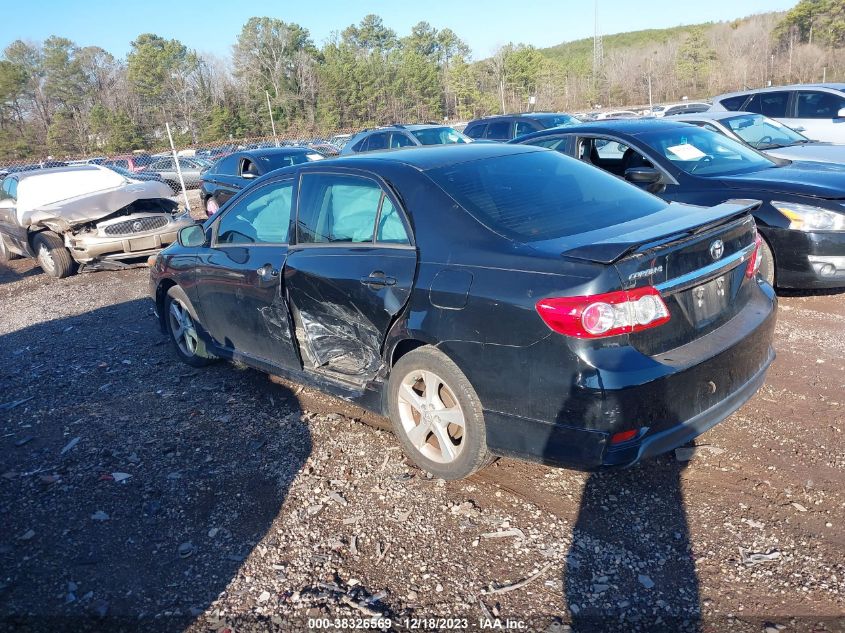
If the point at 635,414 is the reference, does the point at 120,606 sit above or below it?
below

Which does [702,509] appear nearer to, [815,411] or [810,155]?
[815,411]

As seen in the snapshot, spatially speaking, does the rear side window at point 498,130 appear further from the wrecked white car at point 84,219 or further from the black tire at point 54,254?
the black tire at point 54,254

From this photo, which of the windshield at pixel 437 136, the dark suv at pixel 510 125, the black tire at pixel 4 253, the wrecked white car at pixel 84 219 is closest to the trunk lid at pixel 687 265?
the wrecked white car at pixel 84 219

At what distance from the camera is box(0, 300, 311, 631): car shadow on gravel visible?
2928 mm

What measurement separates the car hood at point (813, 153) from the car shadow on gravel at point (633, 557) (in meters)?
5.11

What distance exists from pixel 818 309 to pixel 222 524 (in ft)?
16.9

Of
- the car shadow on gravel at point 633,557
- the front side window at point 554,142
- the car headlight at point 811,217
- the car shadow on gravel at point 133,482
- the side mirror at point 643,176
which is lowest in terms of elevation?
the car shadow on gravel at point 633,557

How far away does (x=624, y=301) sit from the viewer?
2775 millimetres

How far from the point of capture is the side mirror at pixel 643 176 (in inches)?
230

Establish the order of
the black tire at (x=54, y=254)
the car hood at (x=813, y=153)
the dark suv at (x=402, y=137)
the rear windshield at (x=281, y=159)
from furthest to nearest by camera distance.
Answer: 1. the dark suv at (x=402, y=137)
2. the rear windshield at (x=281, y=159)
3. the black tire at (x=54, y=254)
4. the car hood at (x=813, y=153)

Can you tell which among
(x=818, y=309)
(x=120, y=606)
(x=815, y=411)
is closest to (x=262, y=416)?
(x=120, y=606)

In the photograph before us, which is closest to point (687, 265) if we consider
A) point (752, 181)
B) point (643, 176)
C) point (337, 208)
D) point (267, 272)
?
point (337, 208)

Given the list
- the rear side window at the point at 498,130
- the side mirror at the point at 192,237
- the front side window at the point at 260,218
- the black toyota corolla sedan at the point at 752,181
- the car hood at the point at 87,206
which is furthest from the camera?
the rear side window at the point at 498,130

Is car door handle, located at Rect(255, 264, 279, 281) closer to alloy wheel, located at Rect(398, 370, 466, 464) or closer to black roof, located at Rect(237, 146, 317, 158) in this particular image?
alloy wheel, located at Rect(398, 370, 466, 464)
